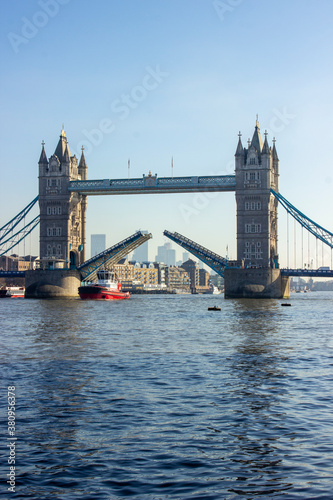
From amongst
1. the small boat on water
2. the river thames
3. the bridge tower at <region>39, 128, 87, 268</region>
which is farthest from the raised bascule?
the river thames

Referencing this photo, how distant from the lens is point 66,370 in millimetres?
21812

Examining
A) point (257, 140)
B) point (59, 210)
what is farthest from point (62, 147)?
point (257, 140)

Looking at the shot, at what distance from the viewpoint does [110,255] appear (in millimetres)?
97938

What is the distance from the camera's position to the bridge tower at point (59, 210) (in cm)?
10388

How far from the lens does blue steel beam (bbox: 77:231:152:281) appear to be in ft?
311

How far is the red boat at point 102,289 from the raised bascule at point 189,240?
7.43 ft

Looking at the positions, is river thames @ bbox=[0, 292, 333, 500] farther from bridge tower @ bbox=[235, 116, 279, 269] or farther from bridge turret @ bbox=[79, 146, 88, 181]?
bridge turret @ bbox=[79, 146, 88, 181]

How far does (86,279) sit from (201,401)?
8682cm

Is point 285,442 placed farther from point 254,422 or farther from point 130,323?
point 130,323

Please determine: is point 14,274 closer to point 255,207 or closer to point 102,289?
point 102,289

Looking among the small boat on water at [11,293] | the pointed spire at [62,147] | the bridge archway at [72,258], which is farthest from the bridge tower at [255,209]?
the small boat on water at [11,293]

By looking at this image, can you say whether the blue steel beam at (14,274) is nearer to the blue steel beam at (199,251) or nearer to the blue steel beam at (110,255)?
the blue steel beam at (110,255)

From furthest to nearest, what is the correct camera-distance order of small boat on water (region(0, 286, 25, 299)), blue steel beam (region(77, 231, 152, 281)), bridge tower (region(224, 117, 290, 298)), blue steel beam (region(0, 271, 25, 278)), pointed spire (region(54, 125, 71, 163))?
small boat on water (region(0, 286, 25, 299)) → blue steel beam (region(0, 271, 25, 278)) → pointed spire (region(54, 125, 71, 163)) → bridge tower (region(224, 117, 290, 298)) → blue steel beam (region(77, 231, 152, 281))

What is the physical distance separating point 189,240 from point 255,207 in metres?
12.2
